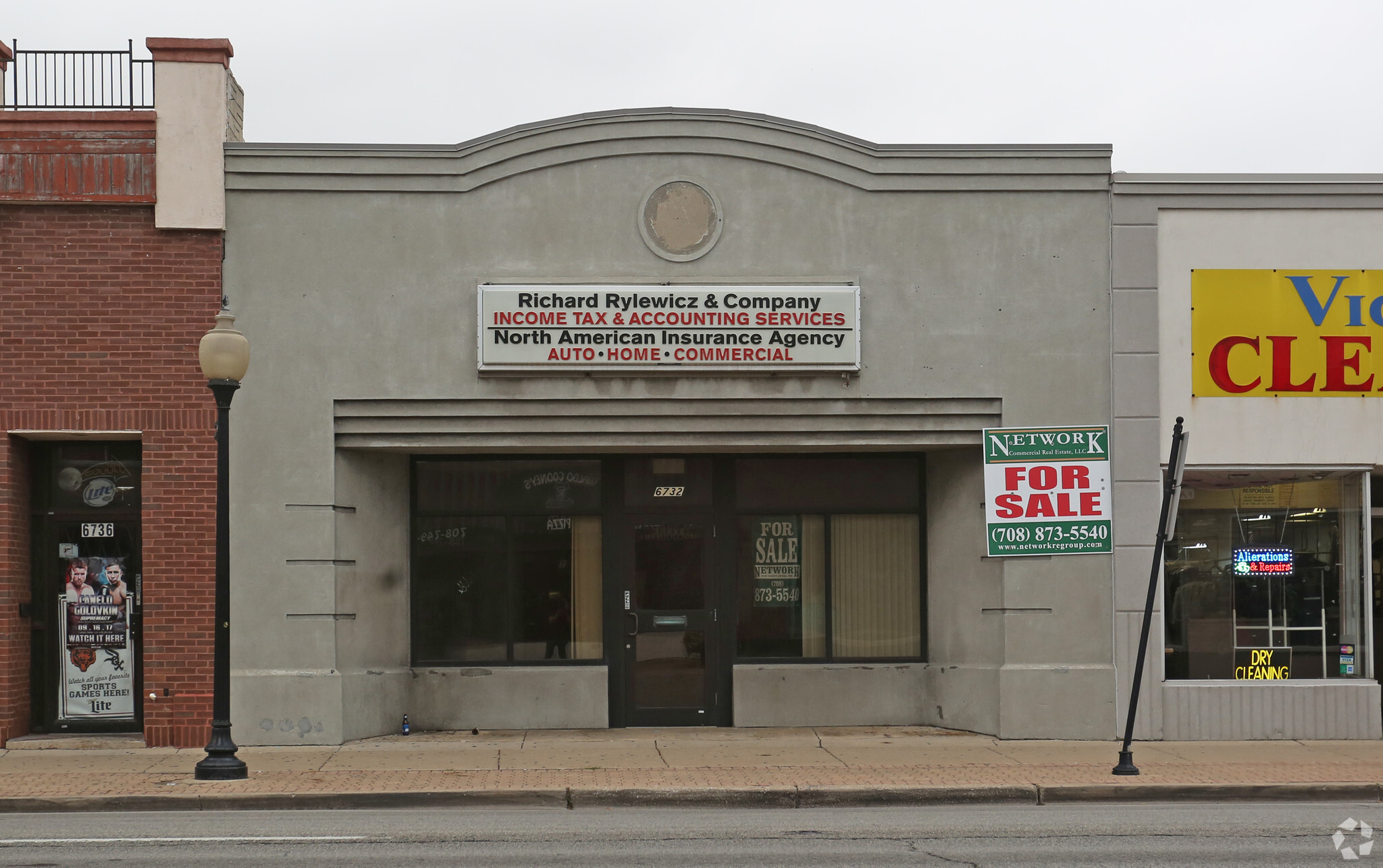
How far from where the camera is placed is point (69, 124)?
12.9 metres

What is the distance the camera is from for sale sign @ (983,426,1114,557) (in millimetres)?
13312

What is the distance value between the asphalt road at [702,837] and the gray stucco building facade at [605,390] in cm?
301

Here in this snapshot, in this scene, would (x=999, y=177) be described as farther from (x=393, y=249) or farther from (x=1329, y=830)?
(x=1329, y=830)

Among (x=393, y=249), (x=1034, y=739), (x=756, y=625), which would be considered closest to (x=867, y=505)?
(x=756, y=625)

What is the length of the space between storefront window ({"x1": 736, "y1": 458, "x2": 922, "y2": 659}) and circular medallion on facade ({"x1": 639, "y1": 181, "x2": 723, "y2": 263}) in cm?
236

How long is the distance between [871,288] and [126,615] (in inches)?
306

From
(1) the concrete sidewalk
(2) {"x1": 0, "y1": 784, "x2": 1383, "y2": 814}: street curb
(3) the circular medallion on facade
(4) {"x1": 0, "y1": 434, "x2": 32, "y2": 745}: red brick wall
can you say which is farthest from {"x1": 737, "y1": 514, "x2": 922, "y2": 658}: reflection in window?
(4) {"x1": 0, "y1": 434, "x2": 32, "y2": 745}: red brick wall

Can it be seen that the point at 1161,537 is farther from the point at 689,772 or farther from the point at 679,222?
the point at 679,222

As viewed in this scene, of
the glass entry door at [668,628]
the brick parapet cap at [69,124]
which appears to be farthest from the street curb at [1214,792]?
the brick parapet cap at [69,124]

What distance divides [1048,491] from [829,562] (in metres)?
2.36

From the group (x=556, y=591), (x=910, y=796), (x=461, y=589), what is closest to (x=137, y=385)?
(x=461, y=589)

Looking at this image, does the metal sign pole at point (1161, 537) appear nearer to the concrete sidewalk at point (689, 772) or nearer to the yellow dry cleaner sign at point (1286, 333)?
the concrete sidewalk at point (689, 772)

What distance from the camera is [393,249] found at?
43.2ft

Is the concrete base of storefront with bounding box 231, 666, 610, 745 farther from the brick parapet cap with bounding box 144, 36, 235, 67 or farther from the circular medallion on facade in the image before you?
the brick parapet cap with bounding box 144, 36, 235, 67
